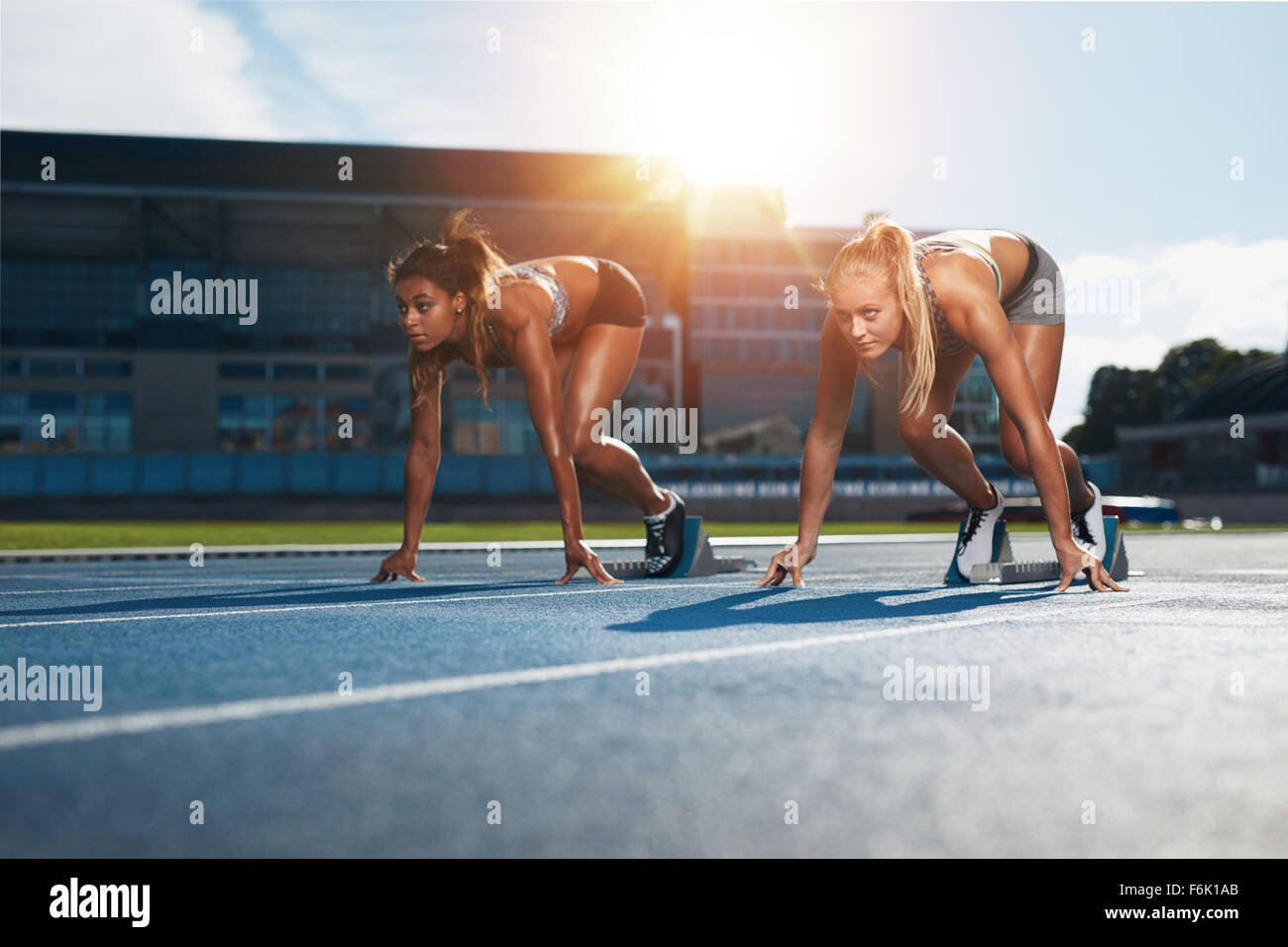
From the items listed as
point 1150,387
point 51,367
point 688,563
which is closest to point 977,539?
point 688,563

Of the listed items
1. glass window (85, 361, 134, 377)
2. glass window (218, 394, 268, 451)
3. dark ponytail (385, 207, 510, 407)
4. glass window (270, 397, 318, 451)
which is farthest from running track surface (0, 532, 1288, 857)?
glass window (85, 361, 134, 377)

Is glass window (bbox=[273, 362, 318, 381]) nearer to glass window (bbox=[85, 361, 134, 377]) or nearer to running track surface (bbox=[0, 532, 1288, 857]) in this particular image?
glass window (bbox=[85, 361, 134, 377])

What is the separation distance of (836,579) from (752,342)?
5337 centimetres

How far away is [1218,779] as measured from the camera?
6.69 ft

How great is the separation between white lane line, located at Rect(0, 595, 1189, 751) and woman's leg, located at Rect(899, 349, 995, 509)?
230cm

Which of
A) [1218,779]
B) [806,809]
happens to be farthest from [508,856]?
[1218,779]

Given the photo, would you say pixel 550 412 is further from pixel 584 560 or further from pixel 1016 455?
pixel 1016 455

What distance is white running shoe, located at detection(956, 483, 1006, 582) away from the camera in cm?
653

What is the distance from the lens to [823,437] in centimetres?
565

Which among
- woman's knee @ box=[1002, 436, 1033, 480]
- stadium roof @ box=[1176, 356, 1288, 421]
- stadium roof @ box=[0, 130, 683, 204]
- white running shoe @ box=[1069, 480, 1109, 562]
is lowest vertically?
white running shoe @ box=[1069, 480, 1109, 562]

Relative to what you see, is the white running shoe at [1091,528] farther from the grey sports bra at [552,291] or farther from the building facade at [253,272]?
the building facade at [253,272]

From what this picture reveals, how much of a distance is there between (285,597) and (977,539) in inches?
150

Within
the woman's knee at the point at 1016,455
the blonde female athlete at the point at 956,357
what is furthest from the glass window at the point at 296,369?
the woman's knee at the point at 1016,455
